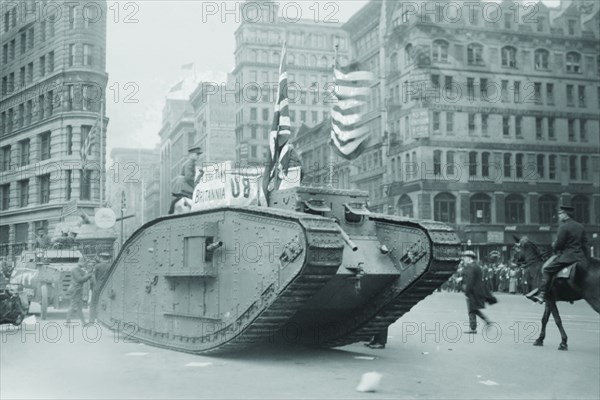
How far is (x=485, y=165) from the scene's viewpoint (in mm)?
50719

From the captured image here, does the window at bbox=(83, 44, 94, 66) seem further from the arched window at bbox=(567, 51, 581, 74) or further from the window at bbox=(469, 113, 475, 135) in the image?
the arched window at bbox=(567, 51, 581, 74)

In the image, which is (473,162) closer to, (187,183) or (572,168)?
(572,168)

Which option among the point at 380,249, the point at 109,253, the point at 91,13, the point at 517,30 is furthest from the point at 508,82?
the point at 91,13

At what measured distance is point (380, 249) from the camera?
40.2 ft

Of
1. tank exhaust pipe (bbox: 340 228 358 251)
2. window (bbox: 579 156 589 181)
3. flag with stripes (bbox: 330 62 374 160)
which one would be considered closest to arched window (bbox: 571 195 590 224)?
window (bbox: 579 156 589 181)

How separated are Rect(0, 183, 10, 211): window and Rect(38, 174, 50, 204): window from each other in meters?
0.46

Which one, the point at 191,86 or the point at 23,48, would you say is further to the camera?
the point at 191,86

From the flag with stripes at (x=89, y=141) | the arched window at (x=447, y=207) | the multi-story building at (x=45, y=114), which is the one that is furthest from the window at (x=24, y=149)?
the arched window at (x=447, y=207)

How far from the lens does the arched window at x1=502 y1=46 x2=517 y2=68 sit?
52250mm

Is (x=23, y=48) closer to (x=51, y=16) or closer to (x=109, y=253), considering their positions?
(x=51, y=16)

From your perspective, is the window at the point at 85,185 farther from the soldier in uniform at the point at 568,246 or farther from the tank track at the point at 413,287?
the soldier in uniform at the point at 568,246

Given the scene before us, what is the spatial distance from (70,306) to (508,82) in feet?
135

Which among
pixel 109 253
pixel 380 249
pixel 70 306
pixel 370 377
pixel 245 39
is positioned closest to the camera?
pixel 370 377

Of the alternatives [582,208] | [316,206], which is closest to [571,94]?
[582,208]
